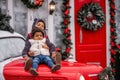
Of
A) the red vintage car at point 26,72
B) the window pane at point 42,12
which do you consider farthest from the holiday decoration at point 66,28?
the red vintage car at point 26,72

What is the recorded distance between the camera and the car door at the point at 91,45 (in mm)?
11297

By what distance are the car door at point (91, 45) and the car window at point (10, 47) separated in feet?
14.8

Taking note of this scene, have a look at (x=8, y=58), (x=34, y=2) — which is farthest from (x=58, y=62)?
(x=34, y=2)

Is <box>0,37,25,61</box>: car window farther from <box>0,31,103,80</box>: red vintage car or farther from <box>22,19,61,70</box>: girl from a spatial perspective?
<box>22,19,61,70</box>: girl

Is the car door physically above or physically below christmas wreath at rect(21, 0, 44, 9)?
below

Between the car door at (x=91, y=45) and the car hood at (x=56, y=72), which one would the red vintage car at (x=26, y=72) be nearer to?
the car hood at (x=56, y=72)

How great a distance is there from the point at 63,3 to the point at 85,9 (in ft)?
2.38

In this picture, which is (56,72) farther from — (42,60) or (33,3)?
(33,3)

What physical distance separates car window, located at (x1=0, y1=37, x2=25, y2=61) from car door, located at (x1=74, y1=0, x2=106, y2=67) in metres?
4.51

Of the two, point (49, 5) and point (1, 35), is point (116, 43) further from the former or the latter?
point (1, 35)

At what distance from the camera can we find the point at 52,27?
11.0 m

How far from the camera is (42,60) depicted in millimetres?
5805

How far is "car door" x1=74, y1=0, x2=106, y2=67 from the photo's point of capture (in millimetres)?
11297

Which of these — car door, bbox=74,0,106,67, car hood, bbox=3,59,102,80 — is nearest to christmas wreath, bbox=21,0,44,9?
car door, bbox=74,0,106,67
